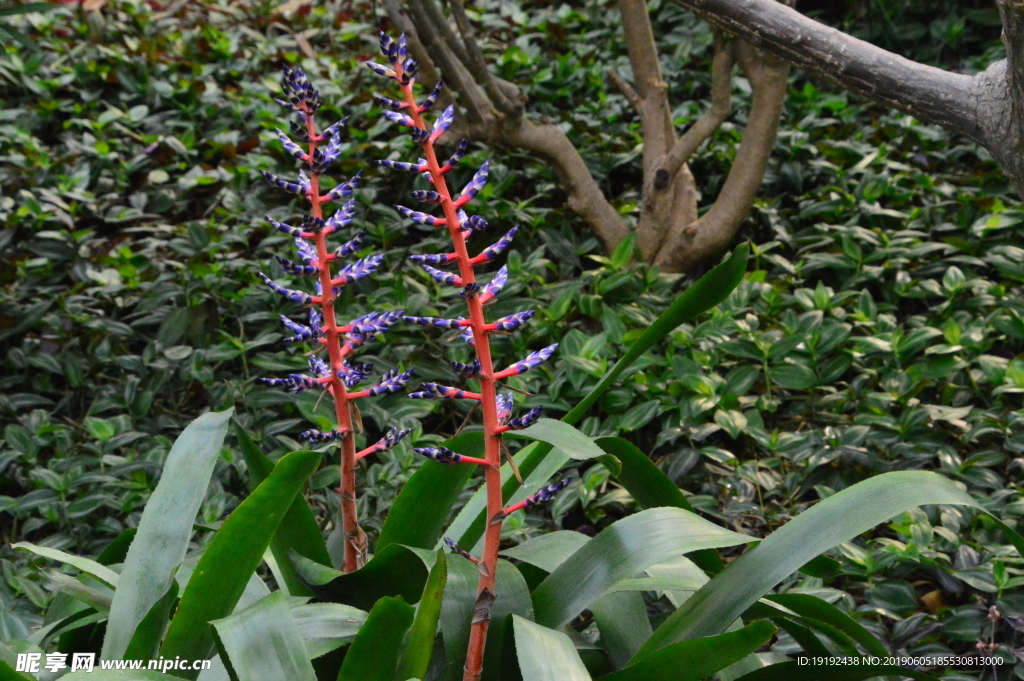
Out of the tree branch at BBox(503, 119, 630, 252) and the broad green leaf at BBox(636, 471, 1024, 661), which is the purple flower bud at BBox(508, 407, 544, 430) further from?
the tree branch at BBox(503, 119, 630, 252)

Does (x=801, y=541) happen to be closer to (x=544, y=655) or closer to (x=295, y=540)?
(x=544, y=655)

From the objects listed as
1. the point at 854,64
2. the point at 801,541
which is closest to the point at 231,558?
the point at 801,541

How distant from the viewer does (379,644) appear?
47.9 inches

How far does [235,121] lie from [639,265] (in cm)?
240

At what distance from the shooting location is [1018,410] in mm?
2471

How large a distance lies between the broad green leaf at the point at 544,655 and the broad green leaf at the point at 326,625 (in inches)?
11.5

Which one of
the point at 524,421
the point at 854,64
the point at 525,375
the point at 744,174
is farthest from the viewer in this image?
the point at 744,174

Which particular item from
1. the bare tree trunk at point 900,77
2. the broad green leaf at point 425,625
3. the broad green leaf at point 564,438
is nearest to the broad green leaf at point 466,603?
the broad green leaf at point 425,625

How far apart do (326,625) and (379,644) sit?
0.68 ft

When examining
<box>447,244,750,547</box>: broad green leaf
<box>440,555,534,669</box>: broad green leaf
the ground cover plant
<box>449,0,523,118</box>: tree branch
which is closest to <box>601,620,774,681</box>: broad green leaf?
the ground cover plant

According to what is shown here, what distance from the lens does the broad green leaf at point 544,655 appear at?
1.18m

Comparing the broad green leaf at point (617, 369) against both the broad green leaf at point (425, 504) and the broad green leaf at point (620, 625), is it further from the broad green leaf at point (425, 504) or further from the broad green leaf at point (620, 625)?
the broad green leaf at point (620, 625)

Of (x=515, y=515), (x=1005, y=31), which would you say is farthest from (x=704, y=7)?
(x=515, y=515)

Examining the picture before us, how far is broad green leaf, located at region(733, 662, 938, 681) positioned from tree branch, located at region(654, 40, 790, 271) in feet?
6.90
